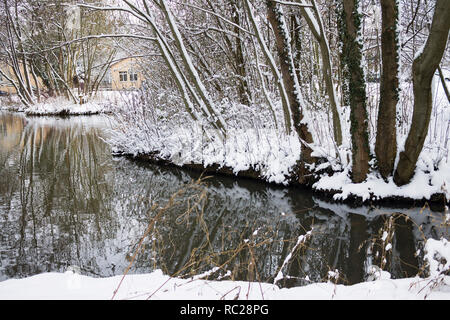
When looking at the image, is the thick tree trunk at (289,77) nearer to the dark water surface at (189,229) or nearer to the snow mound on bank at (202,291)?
the dark water surface at (189,229)

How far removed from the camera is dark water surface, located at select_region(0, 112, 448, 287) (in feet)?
12.7

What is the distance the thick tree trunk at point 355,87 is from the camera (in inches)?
223

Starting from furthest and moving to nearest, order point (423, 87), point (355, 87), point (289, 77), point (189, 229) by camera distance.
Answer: point (289, 77), point (355, 87), point (189, 229), point (423, 87)

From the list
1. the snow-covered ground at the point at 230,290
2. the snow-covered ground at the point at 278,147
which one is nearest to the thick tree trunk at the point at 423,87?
the snow-covered ground at the point at 278,147

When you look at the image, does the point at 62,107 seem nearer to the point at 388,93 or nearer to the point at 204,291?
the point at 388,93

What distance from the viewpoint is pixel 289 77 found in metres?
6.95

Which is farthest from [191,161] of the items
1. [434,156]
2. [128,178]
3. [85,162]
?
[434,156]

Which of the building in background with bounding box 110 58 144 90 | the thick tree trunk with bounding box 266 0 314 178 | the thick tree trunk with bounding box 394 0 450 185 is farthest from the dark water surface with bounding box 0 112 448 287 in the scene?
the building in background with bounding box 110 58 144 90

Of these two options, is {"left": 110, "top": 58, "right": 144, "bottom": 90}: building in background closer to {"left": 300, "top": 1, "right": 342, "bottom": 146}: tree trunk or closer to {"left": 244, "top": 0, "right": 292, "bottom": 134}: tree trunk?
{"left": 244, "top": 0, "right": 292, "bottom": 134}: tree trunk

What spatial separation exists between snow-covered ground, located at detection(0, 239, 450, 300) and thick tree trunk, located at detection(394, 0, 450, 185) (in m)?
3.04

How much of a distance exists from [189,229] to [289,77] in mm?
3590

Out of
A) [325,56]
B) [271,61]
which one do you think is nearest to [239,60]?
[271,61]

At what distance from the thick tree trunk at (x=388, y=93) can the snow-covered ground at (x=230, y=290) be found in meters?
3.78

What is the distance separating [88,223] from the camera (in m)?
5.49
